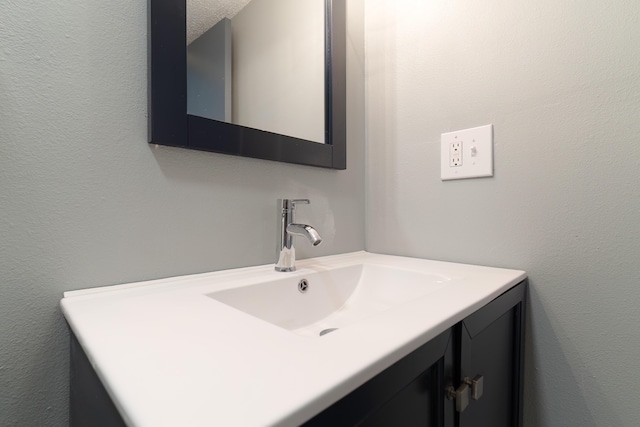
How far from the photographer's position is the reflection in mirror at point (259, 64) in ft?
2.15

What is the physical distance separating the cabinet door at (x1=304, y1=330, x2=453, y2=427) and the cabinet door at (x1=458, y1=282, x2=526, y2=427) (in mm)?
56

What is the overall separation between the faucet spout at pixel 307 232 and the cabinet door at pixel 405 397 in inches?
11.8

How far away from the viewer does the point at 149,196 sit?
58 centimetres

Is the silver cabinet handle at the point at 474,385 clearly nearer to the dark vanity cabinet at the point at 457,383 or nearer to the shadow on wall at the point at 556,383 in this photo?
the dark vanity cabinet at the point at 457,383

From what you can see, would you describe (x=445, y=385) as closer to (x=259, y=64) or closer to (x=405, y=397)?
(x=405, y=397)

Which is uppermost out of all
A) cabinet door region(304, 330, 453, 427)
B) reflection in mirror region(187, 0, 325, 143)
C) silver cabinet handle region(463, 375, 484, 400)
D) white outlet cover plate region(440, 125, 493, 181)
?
reflection in mirror region(187, 0, 325, 143)

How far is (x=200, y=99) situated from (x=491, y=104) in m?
0.67

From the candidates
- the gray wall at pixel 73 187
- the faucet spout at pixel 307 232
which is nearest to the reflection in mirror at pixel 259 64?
the gray wall at pixel 73 187

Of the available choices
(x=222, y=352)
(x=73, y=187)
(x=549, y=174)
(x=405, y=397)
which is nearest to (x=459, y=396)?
(x=405, y=397)

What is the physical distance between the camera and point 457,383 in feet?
1.49

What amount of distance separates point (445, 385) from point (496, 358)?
0.24 m

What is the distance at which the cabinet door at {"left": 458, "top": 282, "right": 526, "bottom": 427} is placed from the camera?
1.56ft

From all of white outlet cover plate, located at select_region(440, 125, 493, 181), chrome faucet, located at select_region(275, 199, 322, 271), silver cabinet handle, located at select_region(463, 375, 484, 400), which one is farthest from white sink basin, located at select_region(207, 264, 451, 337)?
white outlet cover plate, located at select_region(440, 125, 493, 181)

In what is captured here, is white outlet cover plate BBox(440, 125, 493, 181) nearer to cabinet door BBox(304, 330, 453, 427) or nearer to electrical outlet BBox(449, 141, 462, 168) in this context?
electrical outlet BBox(449, 141, 462, 168)
